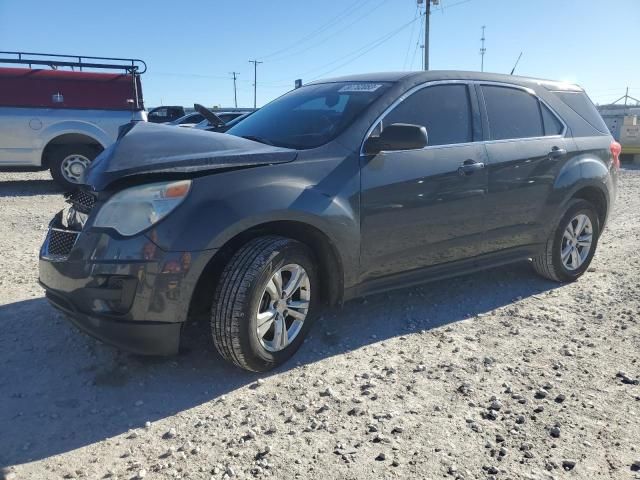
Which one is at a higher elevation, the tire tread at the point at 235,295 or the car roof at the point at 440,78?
the car roof at the point at 440,78

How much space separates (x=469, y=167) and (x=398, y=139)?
0.85m

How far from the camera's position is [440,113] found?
13.2 feet

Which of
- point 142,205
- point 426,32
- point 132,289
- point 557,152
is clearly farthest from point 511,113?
point 426,32

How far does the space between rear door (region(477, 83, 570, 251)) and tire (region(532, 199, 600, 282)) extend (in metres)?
0.27

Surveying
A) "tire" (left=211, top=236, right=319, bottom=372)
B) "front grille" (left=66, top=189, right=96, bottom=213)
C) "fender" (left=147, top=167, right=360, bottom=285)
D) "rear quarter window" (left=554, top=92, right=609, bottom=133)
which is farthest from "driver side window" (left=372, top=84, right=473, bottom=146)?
"front grille" (left=66, top=189, right=96, bottom=213)

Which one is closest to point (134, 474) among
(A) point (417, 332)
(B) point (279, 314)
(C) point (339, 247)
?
(B) point (279, 314)

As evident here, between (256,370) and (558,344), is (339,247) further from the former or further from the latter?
(558,344)

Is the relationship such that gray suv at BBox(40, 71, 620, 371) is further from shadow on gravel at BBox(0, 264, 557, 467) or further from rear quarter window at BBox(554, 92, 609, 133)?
shadow on gravel at BBox(0, 264, 557, 467)

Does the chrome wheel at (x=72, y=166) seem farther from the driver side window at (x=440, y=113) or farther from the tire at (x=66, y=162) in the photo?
the driver side window at (x=440, y=113)

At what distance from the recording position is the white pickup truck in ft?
31.3

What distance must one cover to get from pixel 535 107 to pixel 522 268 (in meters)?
1.64

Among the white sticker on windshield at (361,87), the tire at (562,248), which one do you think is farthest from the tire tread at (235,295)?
the tire at (562,248)

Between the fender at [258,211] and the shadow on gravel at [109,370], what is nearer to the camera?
the shadow on gravel at [109,370]

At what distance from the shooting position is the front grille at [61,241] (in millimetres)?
3078
